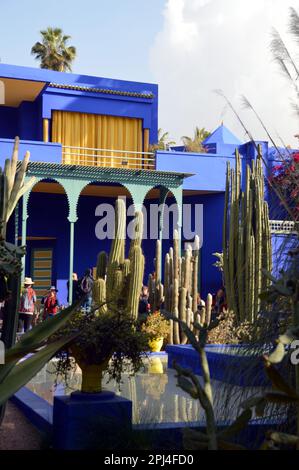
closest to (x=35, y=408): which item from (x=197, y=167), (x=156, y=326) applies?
(x=156, y=326)

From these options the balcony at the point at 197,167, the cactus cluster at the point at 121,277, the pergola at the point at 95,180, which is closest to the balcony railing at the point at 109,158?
the balcony at the point at 197,167

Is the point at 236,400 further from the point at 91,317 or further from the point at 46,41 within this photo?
the point at 46,41

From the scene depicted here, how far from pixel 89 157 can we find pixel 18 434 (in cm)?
1672

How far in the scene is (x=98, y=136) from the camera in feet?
75.3

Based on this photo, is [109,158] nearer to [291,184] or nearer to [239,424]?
[291,184]

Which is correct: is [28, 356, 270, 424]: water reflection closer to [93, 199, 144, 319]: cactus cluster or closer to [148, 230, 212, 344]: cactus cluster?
[93, 199, 144, 319]: cactus cluster

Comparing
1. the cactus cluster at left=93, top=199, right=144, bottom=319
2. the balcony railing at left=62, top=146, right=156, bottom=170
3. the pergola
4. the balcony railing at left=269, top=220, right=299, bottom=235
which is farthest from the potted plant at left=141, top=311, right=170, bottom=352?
the balcony railing at left=62, top=146, right=156, bottom=170

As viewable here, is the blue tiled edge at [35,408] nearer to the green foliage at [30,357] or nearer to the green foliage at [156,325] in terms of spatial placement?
the green foliage at [30,357]

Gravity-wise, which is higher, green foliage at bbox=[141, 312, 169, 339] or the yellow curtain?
the yellow curtain

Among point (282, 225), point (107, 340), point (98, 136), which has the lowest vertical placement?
point (107, 340)

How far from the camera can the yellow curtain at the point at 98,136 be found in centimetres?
2244

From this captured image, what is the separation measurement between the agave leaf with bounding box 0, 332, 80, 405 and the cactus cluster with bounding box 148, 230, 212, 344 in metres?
9.29

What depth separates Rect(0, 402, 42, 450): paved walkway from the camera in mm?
6058

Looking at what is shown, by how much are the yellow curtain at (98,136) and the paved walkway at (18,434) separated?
15.1m
